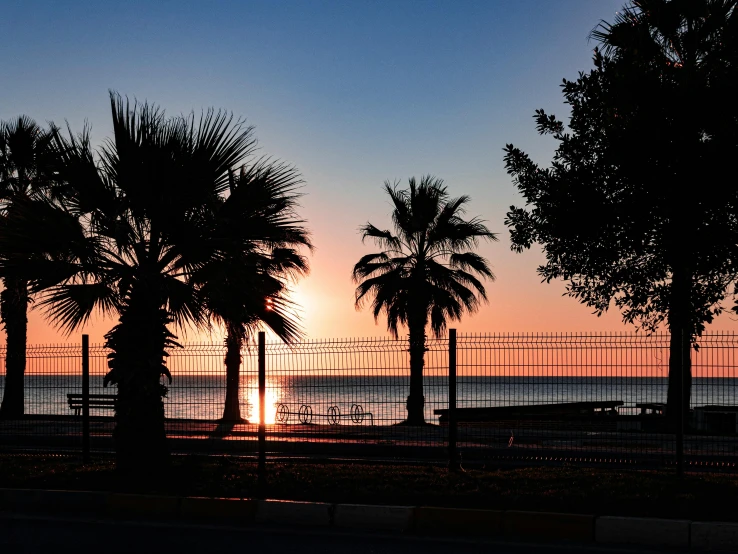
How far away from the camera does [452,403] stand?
1166cm

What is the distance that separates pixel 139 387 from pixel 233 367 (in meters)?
4.09

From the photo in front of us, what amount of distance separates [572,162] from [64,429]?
12243 millimetres

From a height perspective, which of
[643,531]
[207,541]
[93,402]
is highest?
[93,402]

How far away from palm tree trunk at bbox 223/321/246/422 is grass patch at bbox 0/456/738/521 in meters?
1.44

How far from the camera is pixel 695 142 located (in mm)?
10609

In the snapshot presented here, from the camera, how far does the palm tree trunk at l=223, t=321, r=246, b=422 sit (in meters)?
12.3

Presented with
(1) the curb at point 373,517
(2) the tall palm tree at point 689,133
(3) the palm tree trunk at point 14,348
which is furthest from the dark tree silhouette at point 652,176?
(3) the palm tree trunk at point 14,348

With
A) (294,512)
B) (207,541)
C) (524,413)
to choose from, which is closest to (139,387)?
(294,512)

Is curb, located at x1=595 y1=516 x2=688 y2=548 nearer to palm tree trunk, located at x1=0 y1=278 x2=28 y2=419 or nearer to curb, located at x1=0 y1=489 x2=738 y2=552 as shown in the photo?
curb, located at x1=0 y1=489 x2=738 y2=552

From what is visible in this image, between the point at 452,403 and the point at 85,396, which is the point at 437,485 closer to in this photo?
the point at 452,403

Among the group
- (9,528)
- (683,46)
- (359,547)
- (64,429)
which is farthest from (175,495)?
(64,429)

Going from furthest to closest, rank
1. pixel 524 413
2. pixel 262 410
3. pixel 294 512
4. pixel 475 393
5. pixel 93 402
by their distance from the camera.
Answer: pixel 93 402 → pixel 524 413 → pixel 475 393 → pixel 262 410 → pixel 294 512

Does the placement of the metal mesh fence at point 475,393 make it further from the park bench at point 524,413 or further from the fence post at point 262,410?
the fence post at point 262,410

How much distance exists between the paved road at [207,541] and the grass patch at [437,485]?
A: 3.45 ft
